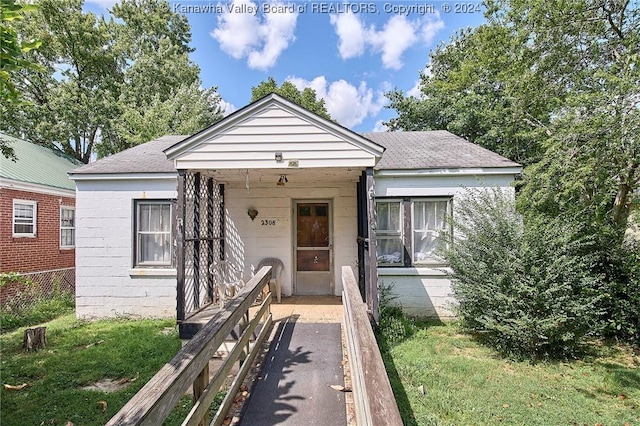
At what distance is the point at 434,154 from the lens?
26.1ft

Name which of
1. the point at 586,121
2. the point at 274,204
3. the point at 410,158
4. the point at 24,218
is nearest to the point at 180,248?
the point at 274,204

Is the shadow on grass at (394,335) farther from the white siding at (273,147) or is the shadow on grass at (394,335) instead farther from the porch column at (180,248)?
the porch column at (180,248)

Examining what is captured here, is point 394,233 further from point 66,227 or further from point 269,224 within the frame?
point 66,227

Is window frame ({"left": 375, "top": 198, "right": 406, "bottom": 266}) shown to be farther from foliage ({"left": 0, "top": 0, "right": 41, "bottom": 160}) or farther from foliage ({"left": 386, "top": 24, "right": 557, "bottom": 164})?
foliage ({"left": 0, "top": 0, "right": 41, "bottom": 160})

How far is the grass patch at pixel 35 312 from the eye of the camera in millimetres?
7750

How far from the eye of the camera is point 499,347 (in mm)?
5445

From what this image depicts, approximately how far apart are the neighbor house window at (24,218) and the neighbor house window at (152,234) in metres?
5.49

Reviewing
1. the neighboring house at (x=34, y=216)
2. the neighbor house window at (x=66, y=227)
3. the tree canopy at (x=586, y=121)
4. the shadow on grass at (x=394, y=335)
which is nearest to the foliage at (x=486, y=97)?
the tree canopy at (x=586, y=121)

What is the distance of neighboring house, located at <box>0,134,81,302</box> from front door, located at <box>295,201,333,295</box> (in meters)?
7.18

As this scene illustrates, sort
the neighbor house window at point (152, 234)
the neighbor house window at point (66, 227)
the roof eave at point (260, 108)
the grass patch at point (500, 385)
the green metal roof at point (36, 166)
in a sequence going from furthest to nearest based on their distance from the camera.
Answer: the neighbor house window at point (66, 227) → the green metal roof at point (36, 166) → the neighbor house window at point (152, 234) → the roof eave at point (260, 108) → the grass patch at point (500, 385)

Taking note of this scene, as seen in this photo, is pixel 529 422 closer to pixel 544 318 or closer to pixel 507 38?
pixel 544 318

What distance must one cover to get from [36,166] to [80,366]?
33.4 feet

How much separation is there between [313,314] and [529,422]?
147 inches

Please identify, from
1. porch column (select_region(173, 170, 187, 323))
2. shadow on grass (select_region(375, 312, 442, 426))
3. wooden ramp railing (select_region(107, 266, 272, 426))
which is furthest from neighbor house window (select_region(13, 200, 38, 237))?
shadow on grass (select_region(375, 312, 442, 426))
